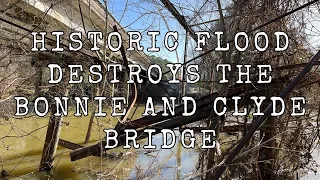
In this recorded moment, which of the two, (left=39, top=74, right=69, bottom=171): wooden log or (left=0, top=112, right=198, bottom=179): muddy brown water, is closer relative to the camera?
(left=0, top=112, right=198, bottom=179): muddy brown water

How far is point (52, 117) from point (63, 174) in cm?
134

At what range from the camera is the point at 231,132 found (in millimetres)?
4230

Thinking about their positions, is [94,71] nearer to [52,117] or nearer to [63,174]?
[52,117]

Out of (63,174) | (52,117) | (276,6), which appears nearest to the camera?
(276,6)

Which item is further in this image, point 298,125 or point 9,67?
point 9,67

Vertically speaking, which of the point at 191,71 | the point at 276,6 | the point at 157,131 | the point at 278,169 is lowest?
the point at 278,169

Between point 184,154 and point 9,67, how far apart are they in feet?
14.1

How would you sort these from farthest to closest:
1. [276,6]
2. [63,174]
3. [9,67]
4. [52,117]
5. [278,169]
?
[63,174] < [52,117] < [9,67] < [278,169] < [276,6]

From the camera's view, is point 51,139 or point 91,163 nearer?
point 51,139

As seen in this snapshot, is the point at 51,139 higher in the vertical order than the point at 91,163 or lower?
higher

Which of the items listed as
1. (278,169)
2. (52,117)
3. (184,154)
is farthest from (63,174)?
(278,169)

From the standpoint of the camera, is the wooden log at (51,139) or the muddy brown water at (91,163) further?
the wooden log at (51,139)

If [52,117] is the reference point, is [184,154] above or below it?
below

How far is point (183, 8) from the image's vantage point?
17.1 feet
